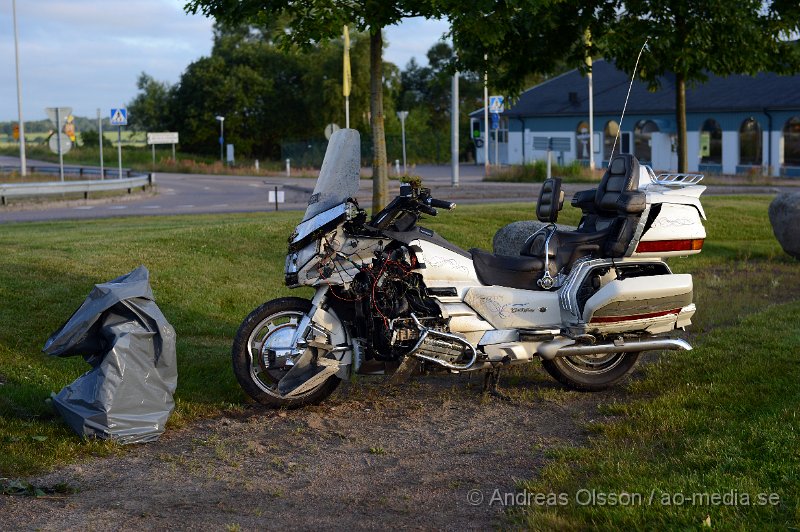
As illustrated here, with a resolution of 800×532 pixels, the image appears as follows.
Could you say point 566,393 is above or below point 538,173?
below

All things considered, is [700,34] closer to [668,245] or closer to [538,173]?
[668,245]

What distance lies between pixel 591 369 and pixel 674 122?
43.1 metres

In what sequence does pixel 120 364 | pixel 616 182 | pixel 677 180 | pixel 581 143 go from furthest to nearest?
pixel 581 143
pixel 677 180
pixel 616 182
pixel 120 364

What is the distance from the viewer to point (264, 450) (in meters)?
6.35

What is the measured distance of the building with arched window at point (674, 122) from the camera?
149ft

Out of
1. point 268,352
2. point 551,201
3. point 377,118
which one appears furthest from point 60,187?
point 268,352

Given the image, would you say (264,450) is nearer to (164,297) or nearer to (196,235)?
(164,297)

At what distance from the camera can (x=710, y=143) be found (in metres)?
48.7

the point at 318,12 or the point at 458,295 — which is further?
→ the point at 318,12

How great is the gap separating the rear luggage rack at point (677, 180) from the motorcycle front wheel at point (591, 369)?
1312 mm

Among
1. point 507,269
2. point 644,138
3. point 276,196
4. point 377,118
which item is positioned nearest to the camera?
point 507,269

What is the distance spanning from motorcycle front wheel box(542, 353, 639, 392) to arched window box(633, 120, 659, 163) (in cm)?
4465

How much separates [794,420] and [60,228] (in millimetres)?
15102

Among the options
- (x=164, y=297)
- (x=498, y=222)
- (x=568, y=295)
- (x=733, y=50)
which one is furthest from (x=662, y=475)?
(x=733, y=50)
